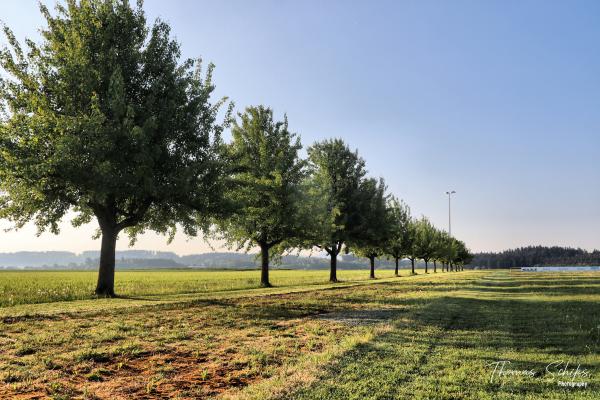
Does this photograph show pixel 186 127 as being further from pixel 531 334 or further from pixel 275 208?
pixel 531 334

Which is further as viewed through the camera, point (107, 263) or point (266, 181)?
point (266, 181)

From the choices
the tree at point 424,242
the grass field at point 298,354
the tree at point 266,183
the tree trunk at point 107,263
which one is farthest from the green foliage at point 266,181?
the tree at point 424,242

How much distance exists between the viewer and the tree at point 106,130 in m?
18.0

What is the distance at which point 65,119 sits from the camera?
Answer: 18141 millimetres

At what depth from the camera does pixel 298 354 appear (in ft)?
26.5

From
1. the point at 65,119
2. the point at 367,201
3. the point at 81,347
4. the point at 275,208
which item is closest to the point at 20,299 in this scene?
the point at 65,119

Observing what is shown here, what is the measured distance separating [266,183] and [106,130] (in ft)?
40.3

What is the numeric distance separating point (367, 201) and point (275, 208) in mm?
16197

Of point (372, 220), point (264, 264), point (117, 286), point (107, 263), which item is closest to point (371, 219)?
point (372, 220)

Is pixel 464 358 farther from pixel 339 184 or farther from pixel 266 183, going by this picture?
pixel 339 184

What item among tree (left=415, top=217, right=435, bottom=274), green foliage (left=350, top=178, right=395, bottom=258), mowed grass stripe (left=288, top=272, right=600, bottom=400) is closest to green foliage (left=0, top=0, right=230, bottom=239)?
mowed grass stripe (left=288, top=272, right=600, bottom=400)

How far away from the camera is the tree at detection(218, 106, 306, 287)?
98.6 feet

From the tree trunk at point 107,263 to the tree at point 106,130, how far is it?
0.17 feet

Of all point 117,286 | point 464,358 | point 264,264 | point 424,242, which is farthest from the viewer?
point 424,242
